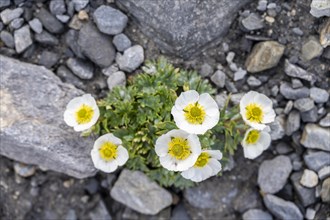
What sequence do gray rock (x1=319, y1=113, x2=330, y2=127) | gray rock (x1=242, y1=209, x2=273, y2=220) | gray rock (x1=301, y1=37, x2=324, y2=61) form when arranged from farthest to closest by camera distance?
gray rock (x1=242, y1=209, x2=273, y2=220)
gray rock (x1=319, y1=113, x2=330, y2=127)
gray rock (x1=301, y1=37, x2=324, y2=61)

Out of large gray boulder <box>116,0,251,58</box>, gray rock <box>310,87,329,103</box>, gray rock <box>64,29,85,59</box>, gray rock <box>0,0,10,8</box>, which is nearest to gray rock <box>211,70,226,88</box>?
large gray boulder <box>116,0,251,58</box>

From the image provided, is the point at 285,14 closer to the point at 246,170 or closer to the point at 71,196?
the point at 246,170

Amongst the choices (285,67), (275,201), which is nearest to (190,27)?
(285,67)

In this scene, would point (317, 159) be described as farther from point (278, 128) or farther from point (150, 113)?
point (150, 113)

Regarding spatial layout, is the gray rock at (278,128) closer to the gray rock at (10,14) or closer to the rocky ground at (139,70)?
the rocky ground at (139,70)

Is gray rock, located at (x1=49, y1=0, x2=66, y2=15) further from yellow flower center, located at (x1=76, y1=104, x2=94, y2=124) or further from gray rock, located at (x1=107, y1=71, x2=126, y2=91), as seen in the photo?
yellow flower center, located at (x1=76, y1=104, x2=94, y2=124)
